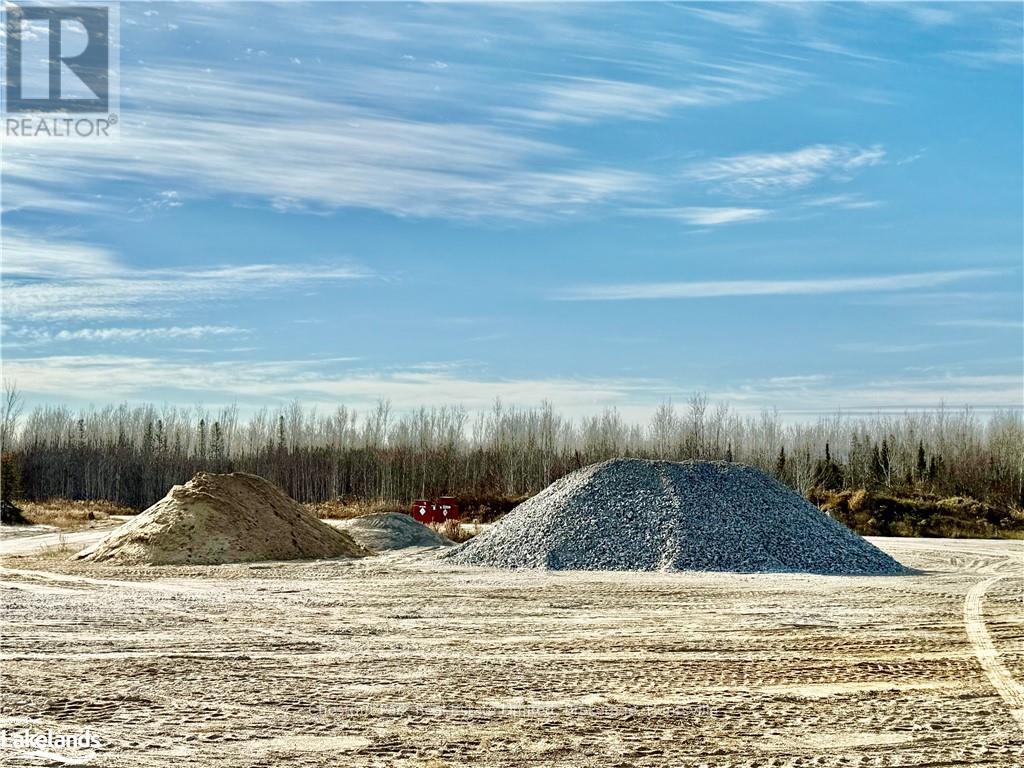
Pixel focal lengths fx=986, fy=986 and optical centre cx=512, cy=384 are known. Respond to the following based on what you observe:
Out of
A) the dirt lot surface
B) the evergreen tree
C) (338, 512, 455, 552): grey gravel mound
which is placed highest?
the evergreen tree

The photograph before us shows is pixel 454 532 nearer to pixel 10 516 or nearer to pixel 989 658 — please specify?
pixel 10 516

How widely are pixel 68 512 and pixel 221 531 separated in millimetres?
19370

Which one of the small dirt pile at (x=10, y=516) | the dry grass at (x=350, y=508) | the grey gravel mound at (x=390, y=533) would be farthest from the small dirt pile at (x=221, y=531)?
the dry grass at (x=350, y=508)

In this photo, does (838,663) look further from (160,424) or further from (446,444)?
(160,424)

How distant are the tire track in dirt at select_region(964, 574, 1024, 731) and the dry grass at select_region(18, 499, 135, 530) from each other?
972 inches

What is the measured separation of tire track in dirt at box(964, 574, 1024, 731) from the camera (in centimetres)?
726

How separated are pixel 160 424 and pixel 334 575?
133ft

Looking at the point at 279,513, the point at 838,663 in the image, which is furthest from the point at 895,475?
the point at 838,663

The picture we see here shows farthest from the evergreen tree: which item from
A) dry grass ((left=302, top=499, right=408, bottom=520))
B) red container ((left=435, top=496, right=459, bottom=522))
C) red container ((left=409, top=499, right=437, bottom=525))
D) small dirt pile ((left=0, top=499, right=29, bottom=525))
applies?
small dirt pile ((left=0, top=499, right=29, bottom=525))

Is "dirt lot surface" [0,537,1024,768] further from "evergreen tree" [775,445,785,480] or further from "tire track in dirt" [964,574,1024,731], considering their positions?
"evergreen tree" [775,445,785,480]

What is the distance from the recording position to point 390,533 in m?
21.2

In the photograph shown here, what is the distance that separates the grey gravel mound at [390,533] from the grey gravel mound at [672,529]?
2673mm

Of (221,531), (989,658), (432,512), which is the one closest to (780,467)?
(432,512)

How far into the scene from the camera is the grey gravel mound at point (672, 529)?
1666 centimetres
